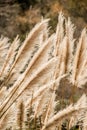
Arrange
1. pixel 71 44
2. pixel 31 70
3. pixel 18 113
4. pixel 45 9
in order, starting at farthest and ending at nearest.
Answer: pixel 45 9 < pixel 71 44 < pixel 18 113 < pixel 31 70

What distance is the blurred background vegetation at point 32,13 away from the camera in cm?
1223

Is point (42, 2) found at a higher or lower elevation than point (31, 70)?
higher

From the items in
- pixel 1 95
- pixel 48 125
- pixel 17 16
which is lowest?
pixel 48 125

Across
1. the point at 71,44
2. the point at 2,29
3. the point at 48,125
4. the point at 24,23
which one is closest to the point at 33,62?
the point at 48,125

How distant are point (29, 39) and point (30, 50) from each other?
1.6 inches

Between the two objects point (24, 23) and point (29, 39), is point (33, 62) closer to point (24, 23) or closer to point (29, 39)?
point (29, 39)

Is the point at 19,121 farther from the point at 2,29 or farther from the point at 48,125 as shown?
the point at 2,29

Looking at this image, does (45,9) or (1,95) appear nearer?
(1,95)

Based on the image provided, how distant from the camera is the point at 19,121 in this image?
1762 mm

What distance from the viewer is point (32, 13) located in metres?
13.3

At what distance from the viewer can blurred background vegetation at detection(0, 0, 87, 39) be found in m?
12.2

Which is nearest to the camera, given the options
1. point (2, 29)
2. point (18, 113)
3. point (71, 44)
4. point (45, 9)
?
point (18, 113)

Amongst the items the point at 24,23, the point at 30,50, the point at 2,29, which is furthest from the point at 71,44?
the point at 24,23

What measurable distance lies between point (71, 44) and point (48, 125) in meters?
0.64
